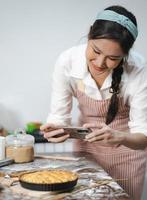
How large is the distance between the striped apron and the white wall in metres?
0.66

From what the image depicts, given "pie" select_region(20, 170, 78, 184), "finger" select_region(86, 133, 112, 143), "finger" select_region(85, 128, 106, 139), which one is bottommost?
"pie" select_region(20, 170, 78, 184)

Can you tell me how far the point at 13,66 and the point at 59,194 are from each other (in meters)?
1.36

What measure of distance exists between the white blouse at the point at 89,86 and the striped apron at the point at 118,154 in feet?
0.14

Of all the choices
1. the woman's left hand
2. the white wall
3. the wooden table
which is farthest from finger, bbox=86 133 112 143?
the white wall

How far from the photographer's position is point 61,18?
98.9 inches

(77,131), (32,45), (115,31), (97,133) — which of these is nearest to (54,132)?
(77,131)

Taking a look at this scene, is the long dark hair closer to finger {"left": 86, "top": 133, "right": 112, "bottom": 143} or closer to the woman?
the woman

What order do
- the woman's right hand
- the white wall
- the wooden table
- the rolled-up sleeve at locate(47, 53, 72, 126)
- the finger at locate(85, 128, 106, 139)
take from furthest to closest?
the white wall
the rolled-up sleeve at locate(47, 53, 72, 126)
the woman's right hand
the finger at locate(85, 128, 106, 139)
the wooden table

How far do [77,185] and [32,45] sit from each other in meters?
1.32

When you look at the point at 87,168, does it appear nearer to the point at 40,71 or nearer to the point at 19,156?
the point at 19,156

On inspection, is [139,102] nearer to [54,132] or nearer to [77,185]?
[54,132]

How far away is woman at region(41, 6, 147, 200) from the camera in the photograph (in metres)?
1.71

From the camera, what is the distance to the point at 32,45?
8.16 feet

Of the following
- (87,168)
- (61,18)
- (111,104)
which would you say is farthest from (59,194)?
(61,18)
